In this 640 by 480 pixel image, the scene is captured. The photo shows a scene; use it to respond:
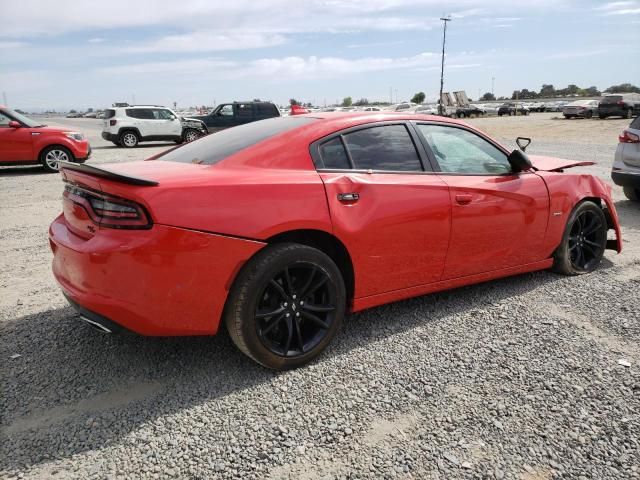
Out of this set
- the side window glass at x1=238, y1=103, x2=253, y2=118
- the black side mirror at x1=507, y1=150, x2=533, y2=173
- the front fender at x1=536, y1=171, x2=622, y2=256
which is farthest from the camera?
the side window glass at x1=238, y1=103, x2=253, y2=118

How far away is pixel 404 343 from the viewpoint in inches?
128

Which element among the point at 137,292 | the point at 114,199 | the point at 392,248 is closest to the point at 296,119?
the point at 392,248

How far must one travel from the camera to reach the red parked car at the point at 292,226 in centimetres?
251

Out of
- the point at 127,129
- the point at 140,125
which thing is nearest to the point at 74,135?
the point at 127,129

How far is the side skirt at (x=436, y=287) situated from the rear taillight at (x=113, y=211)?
139cm

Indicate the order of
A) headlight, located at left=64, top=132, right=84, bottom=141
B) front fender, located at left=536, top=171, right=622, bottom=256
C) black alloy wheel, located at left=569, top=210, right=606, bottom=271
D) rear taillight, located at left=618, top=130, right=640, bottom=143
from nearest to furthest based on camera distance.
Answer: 1. front fender, located at left=536, top=171, right=622, bottom=256
2. black alloy wheel, located at left=569, top=210, right=606, bottom=271
3. rear taillight, located at left=618, top=130, right=640, bottom=143
4. headlight, located at left=64, top=132, right=84, bottom=141

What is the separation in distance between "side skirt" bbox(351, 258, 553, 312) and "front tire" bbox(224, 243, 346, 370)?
236 mm

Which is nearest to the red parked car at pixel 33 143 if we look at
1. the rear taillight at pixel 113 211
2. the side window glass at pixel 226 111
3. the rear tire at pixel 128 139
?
the rear tire at pixel 128 139

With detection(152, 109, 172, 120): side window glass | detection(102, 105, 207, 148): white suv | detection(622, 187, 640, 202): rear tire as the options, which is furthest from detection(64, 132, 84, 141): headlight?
detection(622, 187, 640, 202): rear tire

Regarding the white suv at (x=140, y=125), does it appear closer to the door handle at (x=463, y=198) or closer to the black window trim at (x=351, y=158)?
the black window trim at (x=351, y=158)

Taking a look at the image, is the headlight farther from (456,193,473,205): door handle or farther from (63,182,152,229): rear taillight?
(456,193,473,205): door handle

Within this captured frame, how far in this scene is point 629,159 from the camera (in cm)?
717

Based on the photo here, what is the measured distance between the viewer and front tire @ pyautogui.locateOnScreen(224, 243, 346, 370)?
270 centimetres

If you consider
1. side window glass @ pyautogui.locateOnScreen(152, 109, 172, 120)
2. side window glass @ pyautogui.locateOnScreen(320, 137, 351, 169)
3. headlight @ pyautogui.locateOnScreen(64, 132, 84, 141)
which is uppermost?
side window glass @ pyautogui.locateOnScreen(152, 109, 172, 120)
